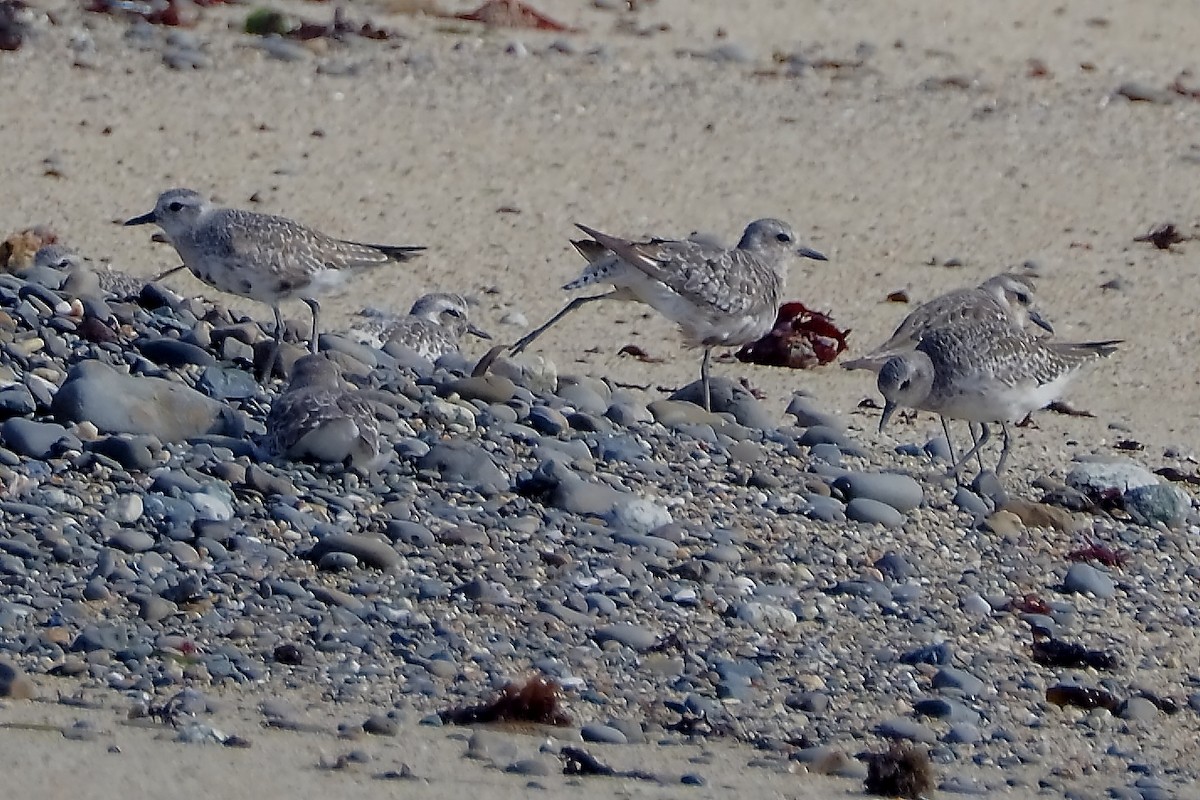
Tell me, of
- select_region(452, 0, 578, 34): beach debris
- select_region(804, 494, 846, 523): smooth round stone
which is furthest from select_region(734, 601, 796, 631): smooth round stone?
select_region(452, 0, 578, 34): beach debris

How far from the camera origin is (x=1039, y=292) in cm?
1277

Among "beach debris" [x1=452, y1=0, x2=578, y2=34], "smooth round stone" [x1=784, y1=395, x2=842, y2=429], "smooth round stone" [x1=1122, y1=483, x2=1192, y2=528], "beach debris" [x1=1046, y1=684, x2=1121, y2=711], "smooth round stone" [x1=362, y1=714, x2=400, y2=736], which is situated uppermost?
"beach debris" [x1=452, y1=0, x2=578, y2=34]

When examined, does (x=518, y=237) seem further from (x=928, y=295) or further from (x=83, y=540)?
(x=83, y=540)

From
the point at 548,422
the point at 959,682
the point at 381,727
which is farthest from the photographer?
the point at 548,422

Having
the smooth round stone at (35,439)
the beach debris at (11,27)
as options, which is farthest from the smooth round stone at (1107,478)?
the beach debris at (11,27)

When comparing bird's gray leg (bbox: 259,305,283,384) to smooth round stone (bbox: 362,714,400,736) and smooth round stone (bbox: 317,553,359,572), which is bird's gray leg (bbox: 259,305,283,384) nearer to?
smooth round stone (bbox: 317,553,359,572)

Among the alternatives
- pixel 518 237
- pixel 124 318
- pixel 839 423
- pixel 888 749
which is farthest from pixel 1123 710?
pixel 518 237

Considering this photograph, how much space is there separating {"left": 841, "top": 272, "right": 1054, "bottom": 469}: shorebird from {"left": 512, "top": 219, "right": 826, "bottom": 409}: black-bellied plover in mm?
555

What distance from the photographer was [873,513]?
8.13 m

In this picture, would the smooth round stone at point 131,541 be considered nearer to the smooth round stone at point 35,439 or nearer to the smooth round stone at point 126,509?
the smooth round stone at point 126,509

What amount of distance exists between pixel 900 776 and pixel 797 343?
5797mm

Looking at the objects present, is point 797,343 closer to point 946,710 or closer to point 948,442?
point 948,442

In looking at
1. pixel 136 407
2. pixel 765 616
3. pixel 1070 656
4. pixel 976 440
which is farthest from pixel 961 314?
pixel 136 407

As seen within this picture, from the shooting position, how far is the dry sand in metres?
12.0
